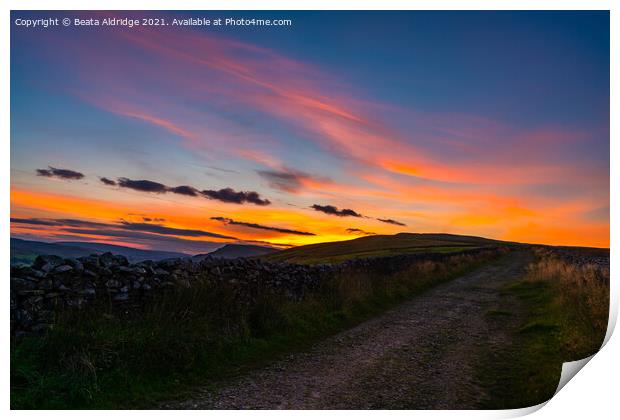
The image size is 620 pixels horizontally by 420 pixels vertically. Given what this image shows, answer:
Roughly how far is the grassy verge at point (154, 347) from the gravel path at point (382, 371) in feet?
1.91

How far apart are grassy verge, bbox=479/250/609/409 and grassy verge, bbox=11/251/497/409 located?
4063 millimetres

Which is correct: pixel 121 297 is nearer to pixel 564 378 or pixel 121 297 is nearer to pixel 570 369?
pixel 564 378

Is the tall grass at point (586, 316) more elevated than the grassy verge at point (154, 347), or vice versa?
the tall grass at point (586, 316)

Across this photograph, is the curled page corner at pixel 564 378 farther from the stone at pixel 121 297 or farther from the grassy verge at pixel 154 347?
the stone at pixel 121 297

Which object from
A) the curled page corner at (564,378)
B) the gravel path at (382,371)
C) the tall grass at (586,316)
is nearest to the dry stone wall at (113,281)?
the gravel path at (382,371)

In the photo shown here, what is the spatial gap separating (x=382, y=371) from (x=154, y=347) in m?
3.98

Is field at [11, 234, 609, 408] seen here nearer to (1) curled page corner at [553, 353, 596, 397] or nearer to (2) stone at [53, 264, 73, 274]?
(1) curled page corner at [553, 353, 596, 397]

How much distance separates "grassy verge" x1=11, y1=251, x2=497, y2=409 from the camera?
249 inches

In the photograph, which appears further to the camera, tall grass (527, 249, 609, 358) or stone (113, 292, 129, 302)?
tall grass (527, 249, 609, 358)

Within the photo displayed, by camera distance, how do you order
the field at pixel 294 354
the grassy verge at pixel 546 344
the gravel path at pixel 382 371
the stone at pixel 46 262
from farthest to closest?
the grassy verge at pixel 546 344, the stone at pixel 46 262, the gravel path at pixel 382 371, the field at pixel 294 354

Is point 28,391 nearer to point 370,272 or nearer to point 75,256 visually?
point 75,256

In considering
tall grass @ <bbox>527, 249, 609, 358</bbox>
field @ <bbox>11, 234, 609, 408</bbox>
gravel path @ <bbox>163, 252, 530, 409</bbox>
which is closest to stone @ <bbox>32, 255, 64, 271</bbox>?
field @ <bbox>11, 234, 609, 408</bbox>

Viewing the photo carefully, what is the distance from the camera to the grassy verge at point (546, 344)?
7480 millimetres
